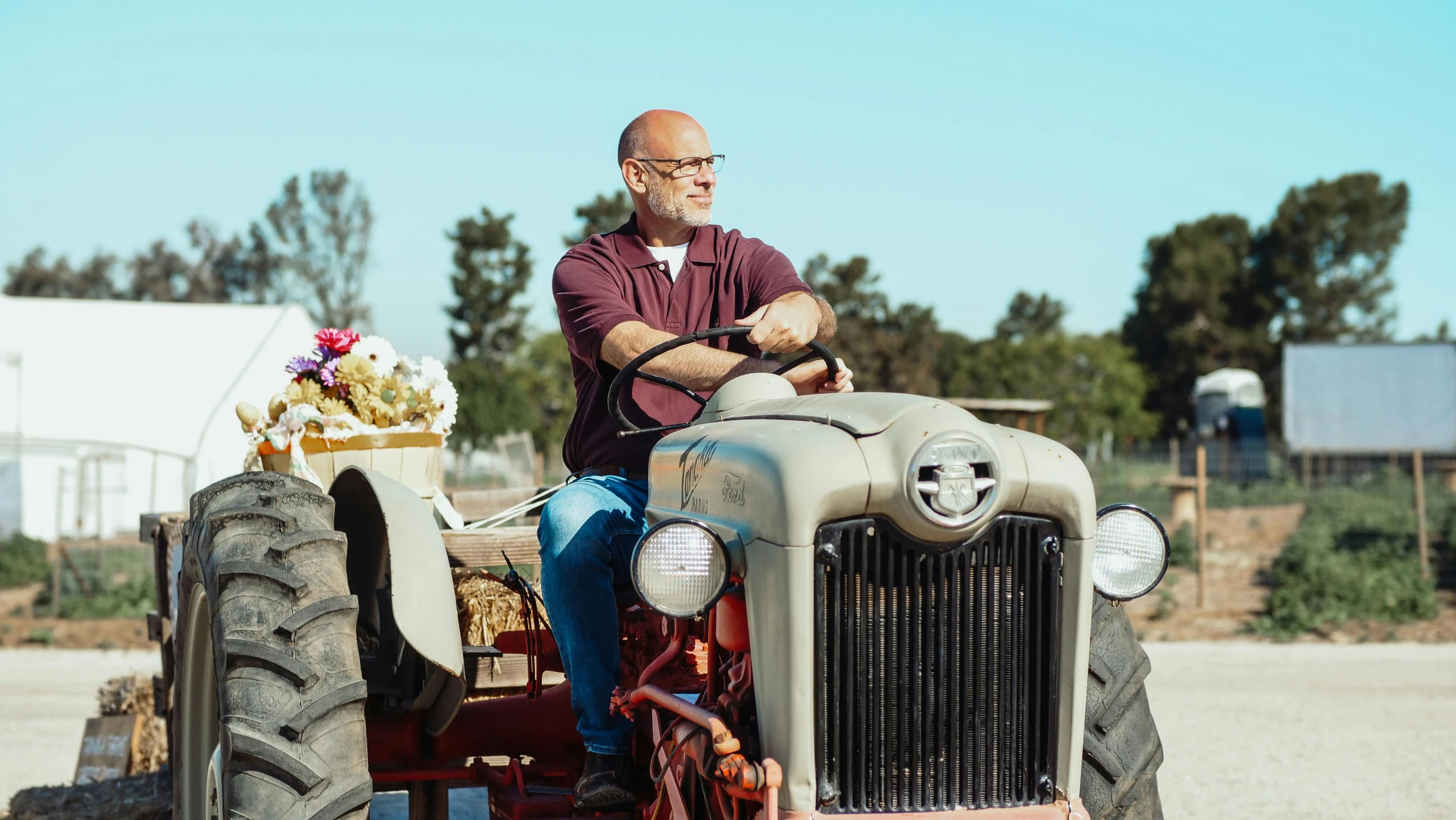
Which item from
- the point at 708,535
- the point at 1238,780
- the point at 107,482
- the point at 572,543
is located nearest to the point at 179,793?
the point at 572,543

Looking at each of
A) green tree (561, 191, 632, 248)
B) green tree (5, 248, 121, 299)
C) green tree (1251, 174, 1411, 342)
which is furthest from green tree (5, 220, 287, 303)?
green tree (1251, 174, 1411, 342)

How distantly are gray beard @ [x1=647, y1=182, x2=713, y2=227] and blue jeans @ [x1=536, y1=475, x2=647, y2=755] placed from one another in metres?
0.94

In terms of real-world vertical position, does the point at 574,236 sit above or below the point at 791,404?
above

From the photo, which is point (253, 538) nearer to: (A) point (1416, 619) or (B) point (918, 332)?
(A) point (1416, 619)

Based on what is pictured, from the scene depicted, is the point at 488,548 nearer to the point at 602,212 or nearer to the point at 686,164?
the point at 686,164

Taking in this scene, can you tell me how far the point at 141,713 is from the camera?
6684 millimetres

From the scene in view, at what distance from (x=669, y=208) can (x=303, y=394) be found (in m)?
1.47

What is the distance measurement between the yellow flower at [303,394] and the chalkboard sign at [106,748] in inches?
102

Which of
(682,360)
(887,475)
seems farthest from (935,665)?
(682,360)

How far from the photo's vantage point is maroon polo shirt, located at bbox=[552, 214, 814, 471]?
11.6ft

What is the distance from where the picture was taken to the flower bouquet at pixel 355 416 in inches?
171

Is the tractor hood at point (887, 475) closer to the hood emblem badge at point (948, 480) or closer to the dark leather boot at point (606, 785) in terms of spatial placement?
the hood emblem badge at point (948, 480)

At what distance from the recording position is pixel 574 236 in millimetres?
47656

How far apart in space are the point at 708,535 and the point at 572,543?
71 centimetres
